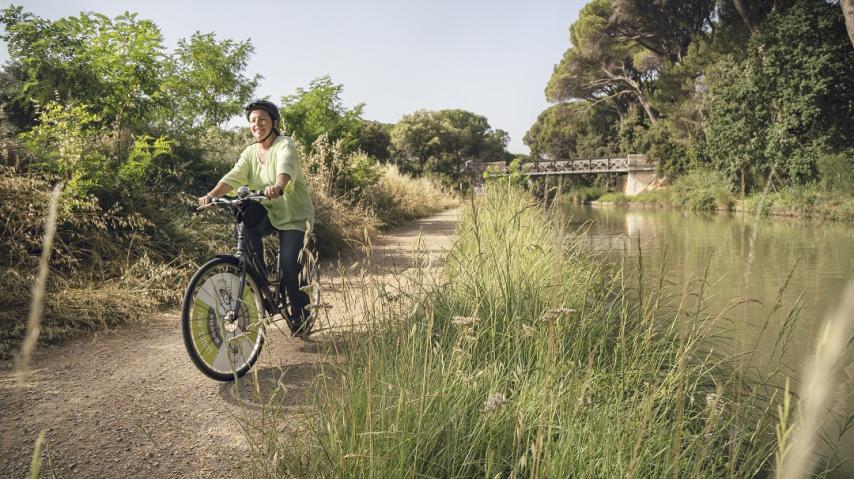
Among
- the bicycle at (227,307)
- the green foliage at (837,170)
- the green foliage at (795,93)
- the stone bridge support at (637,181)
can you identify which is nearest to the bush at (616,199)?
the stone bridge support at (637,181)

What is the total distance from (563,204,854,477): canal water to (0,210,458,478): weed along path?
1428mm

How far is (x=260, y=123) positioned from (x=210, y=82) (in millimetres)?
9043

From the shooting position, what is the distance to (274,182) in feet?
11.7

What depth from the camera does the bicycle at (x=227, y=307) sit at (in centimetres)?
302

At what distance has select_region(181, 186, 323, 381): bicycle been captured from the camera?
119 inches

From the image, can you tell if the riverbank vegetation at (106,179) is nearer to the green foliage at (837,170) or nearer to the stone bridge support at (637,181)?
the green foliage at (837,170)

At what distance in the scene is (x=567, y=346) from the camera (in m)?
2.82

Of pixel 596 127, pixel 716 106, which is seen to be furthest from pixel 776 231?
pixel 596 127

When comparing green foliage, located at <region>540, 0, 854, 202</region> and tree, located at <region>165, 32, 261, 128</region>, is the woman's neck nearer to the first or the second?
tree, located at <region>165, 32, 261, 128</region>

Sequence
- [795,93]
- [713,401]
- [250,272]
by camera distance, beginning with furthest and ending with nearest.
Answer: [795,93] → [250,272] → [713,401]

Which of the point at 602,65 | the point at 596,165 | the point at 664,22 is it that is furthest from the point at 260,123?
the point at 596,165

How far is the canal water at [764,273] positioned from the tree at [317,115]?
6.14m

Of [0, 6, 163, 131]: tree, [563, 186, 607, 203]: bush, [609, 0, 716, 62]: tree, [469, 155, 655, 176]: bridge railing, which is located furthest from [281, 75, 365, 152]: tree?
[563, 186, 607, 203]: bush

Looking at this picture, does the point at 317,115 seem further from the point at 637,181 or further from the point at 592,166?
the point at 592,166
